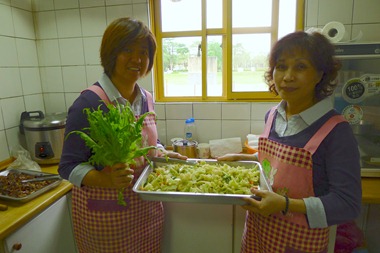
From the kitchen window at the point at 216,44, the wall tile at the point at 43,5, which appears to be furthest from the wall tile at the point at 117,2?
the wall tile at the point at 43,5

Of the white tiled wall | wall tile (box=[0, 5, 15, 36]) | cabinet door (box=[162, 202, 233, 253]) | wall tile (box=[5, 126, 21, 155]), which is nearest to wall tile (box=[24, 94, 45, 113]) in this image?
the white tiled wall

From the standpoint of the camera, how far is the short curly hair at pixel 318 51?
2.98 ft

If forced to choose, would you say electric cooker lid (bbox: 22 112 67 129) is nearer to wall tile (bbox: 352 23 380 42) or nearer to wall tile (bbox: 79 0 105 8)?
wall tile (bbox: 79 0 105 8)

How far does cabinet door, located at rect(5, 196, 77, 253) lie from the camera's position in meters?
1.21

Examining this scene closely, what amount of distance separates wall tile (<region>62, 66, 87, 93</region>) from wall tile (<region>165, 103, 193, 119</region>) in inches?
28.0

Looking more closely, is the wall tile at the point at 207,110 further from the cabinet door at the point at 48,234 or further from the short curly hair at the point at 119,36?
the cabinet door at the point at 48,234

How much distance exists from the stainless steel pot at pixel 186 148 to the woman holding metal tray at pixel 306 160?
0.83 m

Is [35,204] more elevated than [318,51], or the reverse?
[318,51]

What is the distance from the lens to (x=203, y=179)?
1.12 meters

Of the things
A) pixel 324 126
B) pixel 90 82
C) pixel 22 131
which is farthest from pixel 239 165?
pixel 22 131

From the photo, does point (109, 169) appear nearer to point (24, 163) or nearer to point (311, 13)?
point (24, 163)

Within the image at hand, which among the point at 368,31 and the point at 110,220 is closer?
the point at 110,220

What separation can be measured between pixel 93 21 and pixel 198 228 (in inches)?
65.5

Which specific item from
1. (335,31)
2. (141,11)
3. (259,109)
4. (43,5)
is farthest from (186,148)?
(43,5)
